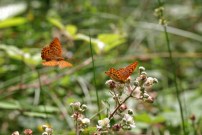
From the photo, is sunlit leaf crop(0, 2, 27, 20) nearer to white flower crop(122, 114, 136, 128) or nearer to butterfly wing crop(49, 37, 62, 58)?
butterfly wing crop(49, 37, 62, 58)

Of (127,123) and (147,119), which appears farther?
(147,119)

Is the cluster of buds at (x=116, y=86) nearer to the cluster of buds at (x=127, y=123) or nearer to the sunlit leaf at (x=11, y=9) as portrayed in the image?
the cluster of buds at (x=127, y=123)

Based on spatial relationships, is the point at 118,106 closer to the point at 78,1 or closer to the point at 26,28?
the point at 26,28

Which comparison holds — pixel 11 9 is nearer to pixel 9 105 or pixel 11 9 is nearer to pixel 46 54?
pixel 9 105

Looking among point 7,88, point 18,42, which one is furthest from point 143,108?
point 18,42

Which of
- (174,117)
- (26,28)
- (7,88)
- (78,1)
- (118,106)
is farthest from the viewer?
(78,1)

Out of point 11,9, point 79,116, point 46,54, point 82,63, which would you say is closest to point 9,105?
point 82,63

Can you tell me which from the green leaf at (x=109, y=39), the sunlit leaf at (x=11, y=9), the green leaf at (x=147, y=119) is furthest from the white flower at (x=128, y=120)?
the sunlit leaf at (x=11, y=9)

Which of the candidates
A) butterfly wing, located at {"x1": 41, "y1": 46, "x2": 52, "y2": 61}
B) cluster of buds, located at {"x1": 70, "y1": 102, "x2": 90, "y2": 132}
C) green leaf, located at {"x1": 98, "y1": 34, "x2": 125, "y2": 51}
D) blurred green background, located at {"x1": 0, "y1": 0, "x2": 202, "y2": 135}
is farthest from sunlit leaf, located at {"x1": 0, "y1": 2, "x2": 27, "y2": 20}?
cluster of buds, located at {"x1": 70, "y1": 102, "x2": 90, "y2": 132}
